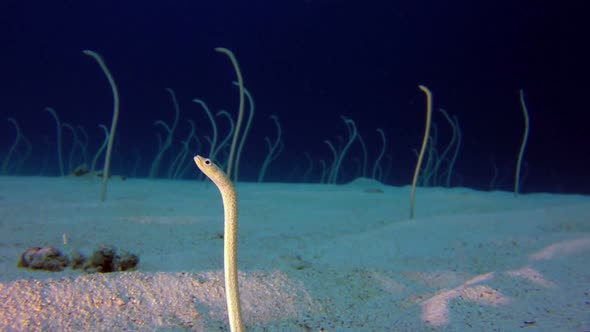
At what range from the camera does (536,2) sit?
1611cm

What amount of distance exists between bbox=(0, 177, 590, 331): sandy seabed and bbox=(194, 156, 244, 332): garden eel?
26.3 inches

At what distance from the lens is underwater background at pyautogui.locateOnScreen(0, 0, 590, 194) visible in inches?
703

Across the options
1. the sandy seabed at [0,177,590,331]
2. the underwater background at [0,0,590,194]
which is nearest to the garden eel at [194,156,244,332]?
the sandy seabed at [0,177,590,331]

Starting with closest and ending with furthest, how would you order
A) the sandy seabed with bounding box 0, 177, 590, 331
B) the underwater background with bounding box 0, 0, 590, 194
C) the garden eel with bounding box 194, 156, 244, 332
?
the garden eel with bounding box 194, 156, 244, 332 → the sandy seabed with bounding box 0, 177, 590, 331 → the underwater background with bounding box 0, 0, 590, 194

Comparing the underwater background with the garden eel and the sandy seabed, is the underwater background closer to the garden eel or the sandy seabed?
the sandy seabed

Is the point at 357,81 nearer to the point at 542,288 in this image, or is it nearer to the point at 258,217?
the point at 258,217

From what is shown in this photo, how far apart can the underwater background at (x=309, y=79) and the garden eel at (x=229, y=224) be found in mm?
18248

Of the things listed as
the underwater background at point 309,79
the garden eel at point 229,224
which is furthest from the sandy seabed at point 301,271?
the underwater background at point 309,79

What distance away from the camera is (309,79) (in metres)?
22.9

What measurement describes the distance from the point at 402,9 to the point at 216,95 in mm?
11616

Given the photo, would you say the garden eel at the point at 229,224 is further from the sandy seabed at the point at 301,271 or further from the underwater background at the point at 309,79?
the underwater background at the point at 309,79

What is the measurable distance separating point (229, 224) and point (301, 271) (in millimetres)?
1609

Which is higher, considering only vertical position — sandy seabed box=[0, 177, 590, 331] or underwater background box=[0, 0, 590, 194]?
underwater background box=[0, 0, 590, 194]

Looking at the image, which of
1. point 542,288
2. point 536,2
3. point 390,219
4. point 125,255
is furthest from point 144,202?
point 536,2
